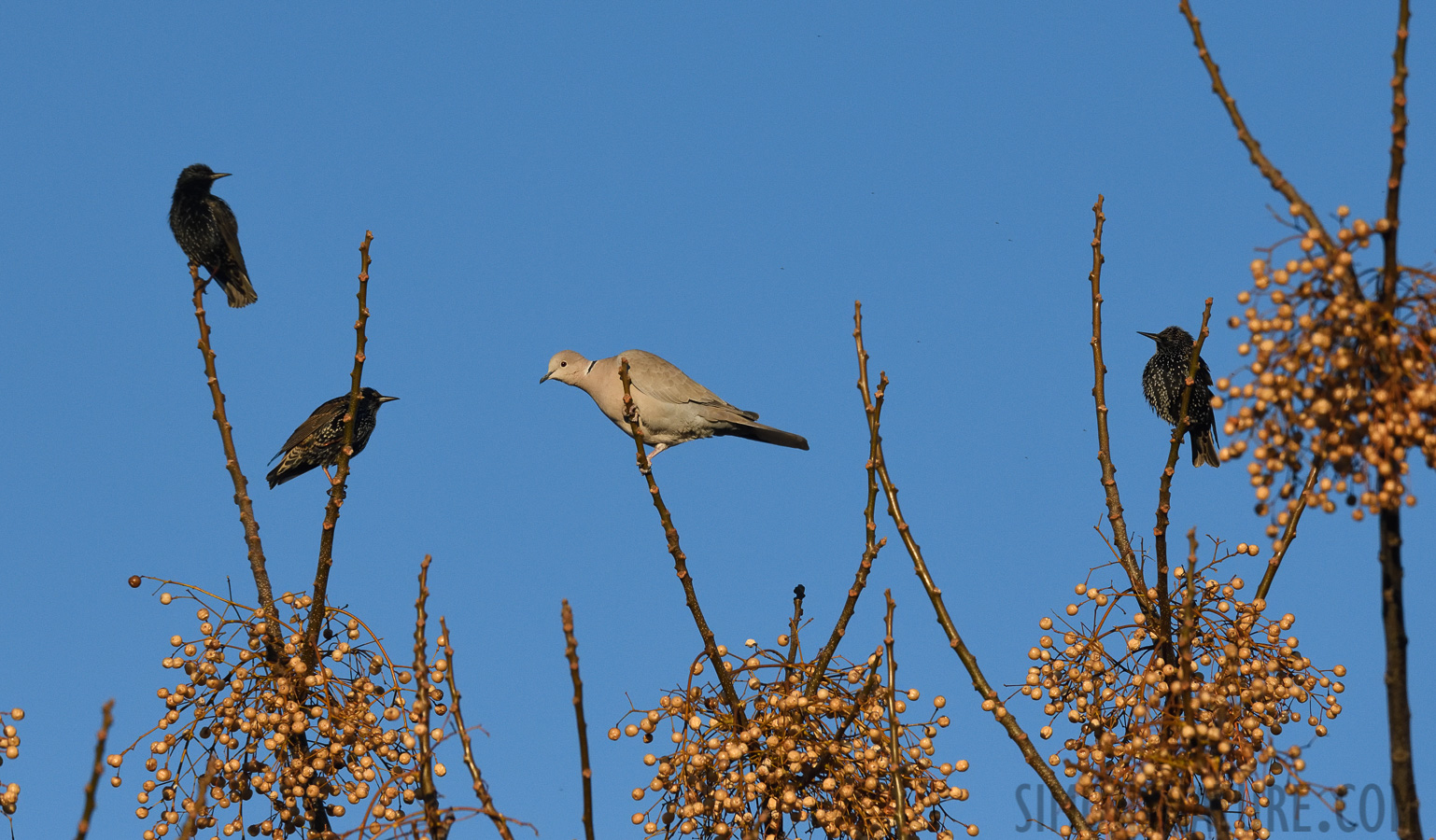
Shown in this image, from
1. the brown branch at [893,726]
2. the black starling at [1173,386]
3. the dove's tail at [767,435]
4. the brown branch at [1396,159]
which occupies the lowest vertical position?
the brown branch at [893,726]

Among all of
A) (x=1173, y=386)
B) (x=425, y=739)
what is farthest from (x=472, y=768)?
(x=1173, y=386)

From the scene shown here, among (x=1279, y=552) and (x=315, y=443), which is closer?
(x=1279, y=552)

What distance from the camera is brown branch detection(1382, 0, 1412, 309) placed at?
273cm

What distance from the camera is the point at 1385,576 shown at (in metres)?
2.82

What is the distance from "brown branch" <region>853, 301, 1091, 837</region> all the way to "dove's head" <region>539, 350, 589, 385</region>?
14.4ft

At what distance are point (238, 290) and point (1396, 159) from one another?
8.83m

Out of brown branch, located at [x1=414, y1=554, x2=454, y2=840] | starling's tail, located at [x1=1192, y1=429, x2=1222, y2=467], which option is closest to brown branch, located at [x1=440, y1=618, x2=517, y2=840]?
brown branch, located at [x1=414, y1=554, x2=454, y2=840]

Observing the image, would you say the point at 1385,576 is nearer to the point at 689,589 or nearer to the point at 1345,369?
the point at 1345,369

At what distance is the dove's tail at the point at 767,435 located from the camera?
26.6 ft

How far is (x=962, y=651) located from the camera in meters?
4.41

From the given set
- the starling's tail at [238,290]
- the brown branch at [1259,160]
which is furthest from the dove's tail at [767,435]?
the brown branch at [1259,160]

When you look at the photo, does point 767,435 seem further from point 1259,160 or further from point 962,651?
point 1259,160

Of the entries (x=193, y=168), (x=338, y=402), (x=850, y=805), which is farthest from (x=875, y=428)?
(x=193, y=168)

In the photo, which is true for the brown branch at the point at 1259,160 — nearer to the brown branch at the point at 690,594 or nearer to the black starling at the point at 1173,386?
the brown branch at the point at 690,594
